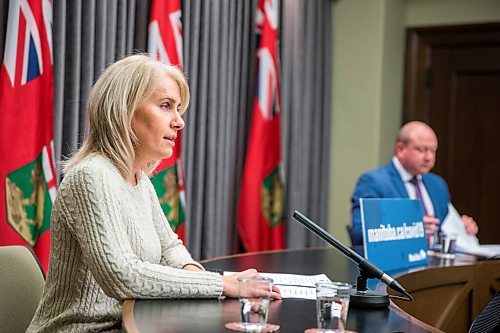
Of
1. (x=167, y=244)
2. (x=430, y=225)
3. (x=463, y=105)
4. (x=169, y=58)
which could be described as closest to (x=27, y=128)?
(x=169, y=58)

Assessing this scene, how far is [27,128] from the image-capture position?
3.18 m

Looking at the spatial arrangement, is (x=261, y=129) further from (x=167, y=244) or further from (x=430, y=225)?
(x=167, y=244)

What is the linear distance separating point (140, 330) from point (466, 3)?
4.51 m

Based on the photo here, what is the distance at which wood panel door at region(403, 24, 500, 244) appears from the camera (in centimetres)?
556

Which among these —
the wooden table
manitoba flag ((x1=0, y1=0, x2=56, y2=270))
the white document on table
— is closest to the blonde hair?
the wooden table

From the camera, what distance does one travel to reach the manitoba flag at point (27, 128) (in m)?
3.11

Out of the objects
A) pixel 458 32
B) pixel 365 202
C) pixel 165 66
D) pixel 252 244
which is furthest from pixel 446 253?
pixel 458 32

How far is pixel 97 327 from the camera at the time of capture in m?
1.91

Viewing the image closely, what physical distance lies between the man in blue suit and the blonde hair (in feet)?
6.86

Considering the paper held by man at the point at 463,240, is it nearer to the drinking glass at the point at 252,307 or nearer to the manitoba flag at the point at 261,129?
the manitoba flag at the point at 261,129

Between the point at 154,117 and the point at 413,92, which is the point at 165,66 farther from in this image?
the point at 413,92

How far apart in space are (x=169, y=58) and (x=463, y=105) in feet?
Result: 8.39

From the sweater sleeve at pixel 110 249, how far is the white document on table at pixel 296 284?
0.26 metres

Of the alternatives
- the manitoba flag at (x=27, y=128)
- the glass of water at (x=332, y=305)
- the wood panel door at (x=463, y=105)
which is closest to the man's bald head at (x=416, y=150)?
the wood panel door at (x=463, y=105)
